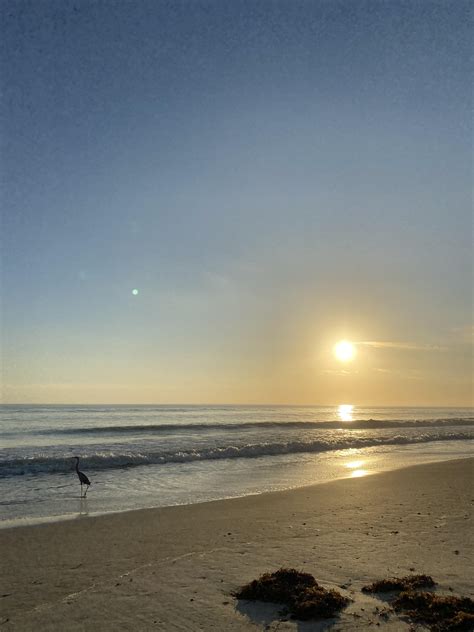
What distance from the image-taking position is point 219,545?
26.6 feet

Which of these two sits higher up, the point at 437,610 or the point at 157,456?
the point at 437,610

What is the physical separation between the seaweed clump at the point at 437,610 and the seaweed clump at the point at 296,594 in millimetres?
677

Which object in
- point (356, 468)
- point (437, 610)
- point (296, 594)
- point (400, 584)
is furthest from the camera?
point (356, 468)

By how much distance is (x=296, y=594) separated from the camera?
554 cm

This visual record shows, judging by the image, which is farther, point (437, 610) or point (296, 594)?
point (296, 594)

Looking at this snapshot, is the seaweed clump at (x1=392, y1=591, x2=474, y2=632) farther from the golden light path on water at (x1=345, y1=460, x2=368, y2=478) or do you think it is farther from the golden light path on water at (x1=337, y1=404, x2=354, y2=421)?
the golden light path on water at (x1=337, y1=404, x2=354, y2=421)

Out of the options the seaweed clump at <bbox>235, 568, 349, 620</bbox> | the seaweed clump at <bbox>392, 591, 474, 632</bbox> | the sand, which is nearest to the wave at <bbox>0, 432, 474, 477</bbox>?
the sand

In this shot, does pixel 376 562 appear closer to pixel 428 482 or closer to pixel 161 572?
pixel 161 572

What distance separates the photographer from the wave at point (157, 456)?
19497mm

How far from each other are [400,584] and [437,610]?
0.70 meters

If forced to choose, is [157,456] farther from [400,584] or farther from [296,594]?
[400,584]

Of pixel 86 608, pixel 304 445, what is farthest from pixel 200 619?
pixel 304 445

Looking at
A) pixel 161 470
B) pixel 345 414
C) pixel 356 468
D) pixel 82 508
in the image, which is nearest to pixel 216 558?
pixel 82 508

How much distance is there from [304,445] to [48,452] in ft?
49.2
